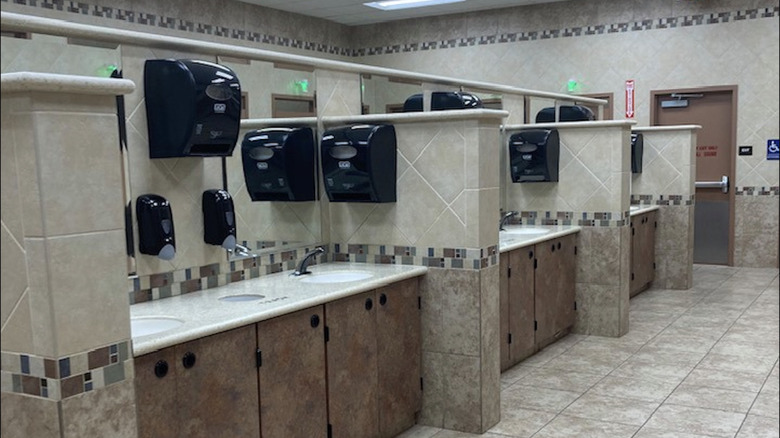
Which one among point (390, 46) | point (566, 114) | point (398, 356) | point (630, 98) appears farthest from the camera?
point (390, 46)

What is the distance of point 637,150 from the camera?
24.7 feet

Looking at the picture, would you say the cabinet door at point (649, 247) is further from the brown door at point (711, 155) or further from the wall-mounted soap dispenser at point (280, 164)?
the wall-mounted soap dispenser at point (280, 164)

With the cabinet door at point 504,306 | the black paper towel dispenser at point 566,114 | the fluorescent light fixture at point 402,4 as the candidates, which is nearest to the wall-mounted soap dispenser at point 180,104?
the cabinet door at point 504,306

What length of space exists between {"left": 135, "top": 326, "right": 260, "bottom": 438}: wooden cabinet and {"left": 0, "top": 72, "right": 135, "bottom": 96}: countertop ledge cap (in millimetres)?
874

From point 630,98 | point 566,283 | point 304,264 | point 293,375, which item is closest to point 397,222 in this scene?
point 304,264

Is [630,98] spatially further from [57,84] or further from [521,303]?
[57,84]

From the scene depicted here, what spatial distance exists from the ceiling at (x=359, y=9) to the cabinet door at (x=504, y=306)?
17.4ft

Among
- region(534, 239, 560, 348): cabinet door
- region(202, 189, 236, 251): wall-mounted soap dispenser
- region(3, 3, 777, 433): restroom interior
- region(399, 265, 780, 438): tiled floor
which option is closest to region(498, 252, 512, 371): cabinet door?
region(399, 265, 780, 438): tiled floor

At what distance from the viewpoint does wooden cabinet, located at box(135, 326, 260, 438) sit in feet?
8.04

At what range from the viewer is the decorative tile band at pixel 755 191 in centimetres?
866

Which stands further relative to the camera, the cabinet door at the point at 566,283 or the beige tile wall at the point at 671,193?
the beige tile wall at the point at 671,193

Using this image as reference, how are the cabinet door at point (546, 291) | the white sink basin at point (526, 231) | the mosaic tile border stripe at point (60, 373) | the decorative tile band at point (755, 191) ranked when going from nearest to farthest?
the mosaic tile border stripe at point (60, 373) → the cabinet door at point (546, 291) → the white sink basin at point (526, 231) → the decorative tile band at point (755, 191)

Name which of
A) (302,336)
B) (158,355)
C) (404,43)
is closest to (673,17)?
(404,43)

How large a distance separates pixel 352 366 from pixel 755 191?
700cm
